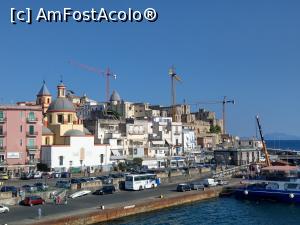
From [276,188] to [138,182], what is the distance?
1798 cm

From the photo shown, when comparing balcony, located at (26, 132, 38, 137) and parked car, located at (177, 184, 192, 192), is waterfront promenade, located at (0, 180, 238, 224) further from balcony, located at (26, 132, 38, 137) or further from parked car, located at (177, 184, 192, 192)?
balcony, located at (26, 132, 38, 137)

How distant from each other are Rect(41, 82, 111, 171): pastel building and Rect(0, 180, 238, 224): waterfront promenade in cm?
2333

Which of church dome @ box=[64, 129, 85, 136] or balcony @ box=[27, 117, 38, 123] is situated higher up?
balcony @ box=[27, 117, 38, 123]

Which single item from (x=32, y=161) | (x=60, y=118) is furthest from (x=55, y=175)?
(x=60, y=118)

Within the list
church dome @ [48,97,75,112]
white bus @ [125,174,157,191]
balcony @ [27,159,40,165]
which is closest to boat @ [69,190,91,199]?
white bus @ [125,174,157,191]

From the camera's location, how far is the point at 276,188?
213 ft

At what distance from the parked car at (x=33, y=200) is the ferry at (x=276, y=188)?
2752 centimetres

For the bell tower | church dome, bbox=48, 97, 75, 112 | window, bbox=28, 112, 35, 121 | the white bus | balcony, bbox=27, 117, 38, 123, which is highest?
the bell tower

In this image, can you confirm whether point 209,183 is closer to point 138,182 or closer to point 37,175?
point 138,182

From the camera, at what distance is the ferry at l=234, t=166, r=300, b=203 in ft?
207

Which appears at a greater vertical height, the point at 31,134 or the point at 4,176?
the point at 31,134

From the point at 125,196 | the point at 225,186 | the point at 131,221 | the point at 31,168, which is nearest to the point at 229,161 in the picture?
the point at 225,186

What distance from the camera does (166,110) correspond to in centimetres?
16775

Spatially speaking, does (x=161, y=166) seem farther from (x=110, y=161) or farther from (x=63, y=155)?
(x=63, y=155)
